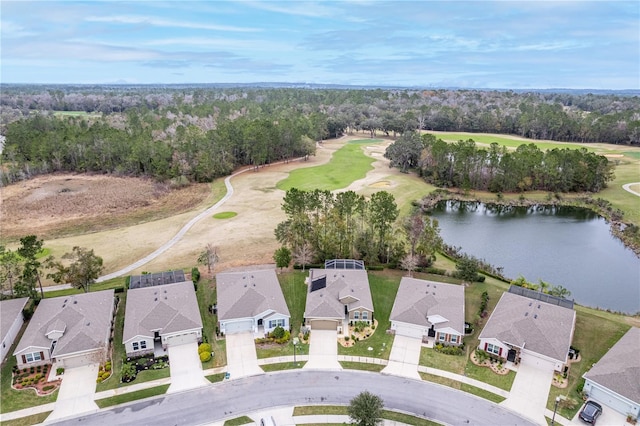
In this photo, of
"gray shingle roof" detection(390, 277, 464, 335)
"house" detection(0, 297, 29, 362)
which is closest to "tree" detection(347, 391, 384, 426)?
"gray shingle roof" detection(390, 277, 464, 335)

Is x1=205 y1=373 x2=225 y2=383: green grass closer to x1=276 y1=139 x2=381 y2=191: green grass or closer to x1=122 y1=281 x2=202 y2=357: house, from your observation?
x1=122 y1=281 x2=202 y2=357: house

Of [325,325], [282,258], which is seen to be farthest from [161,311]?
[325,325]

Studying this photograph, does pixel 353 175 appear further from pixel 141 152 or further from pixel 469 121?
pixel 469 121

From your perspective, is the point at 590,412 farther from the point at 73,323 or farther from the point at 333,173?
the point at 333,173

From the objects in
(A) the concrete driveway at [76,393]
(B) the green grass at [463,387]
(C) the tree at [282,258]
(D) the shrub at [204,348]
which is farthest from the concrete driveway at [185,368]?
(B) the green grass at [463,387]

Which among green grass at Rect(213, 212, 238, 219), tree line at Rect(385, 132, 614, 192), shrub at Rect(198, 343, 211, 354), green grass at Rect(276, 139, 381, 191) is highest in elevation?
tree line at Rect(385, 132, 614, 192)

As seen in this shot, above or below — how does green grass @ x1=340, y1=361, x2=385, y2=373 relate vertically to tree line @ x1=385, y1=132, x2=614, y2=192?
below
